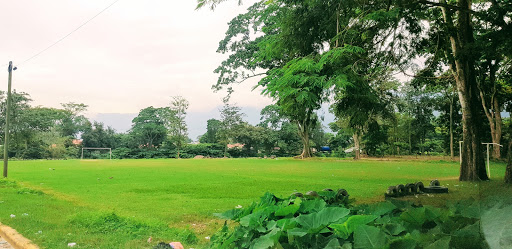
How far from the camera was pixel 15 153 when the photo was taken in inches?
1257

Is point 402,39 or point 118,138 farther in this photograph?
point 118,138

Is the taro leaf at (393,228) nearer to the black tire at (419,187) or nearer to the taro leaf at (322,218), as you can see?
the taro leaf at (322,218)

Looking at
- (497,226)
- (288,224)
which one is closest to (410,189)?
(288,224)

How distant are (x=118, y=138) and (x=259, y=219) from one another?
36.7 metres

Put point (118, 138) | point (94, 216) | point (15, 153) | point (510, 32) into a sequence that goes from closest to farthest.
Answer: point (94, 216) < point (510, 32) < point (15, 153) < point (118, 138)

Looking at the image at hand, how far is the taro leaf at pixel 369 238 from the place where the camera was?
1.25 meters

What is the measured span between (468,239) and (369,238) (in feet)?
1.23

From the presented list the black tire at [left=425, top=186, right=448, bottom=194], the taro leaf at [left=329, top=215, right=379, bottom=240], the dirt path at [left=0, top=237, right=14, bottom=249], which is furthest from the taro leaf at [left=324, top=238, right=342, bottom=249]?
the black tire at [left=425, top=186, right=448, bottom=194]

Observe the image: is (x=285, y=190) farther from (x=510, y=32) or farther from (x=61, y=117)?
(x=61, y=117)

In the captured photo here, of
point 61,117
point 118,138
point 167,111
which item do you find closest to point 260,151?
point 167,111

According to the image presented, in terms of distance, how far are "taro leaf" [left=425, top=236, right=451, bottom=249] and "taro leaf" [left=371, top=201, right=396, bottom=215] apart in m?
0.94

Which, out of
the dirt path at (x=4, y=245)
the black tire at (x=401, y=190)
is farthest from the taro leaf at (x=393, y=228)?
the black tire at (x=401, y=190)

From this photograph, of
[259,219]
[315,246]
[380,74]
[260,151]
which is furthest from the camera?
Result: [260,151]

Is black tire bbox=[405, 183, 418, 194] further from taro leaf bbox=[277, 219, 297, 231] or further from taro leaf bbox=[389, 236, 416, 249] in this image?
taro leaf bbox=[389, 236, 416, 249]
